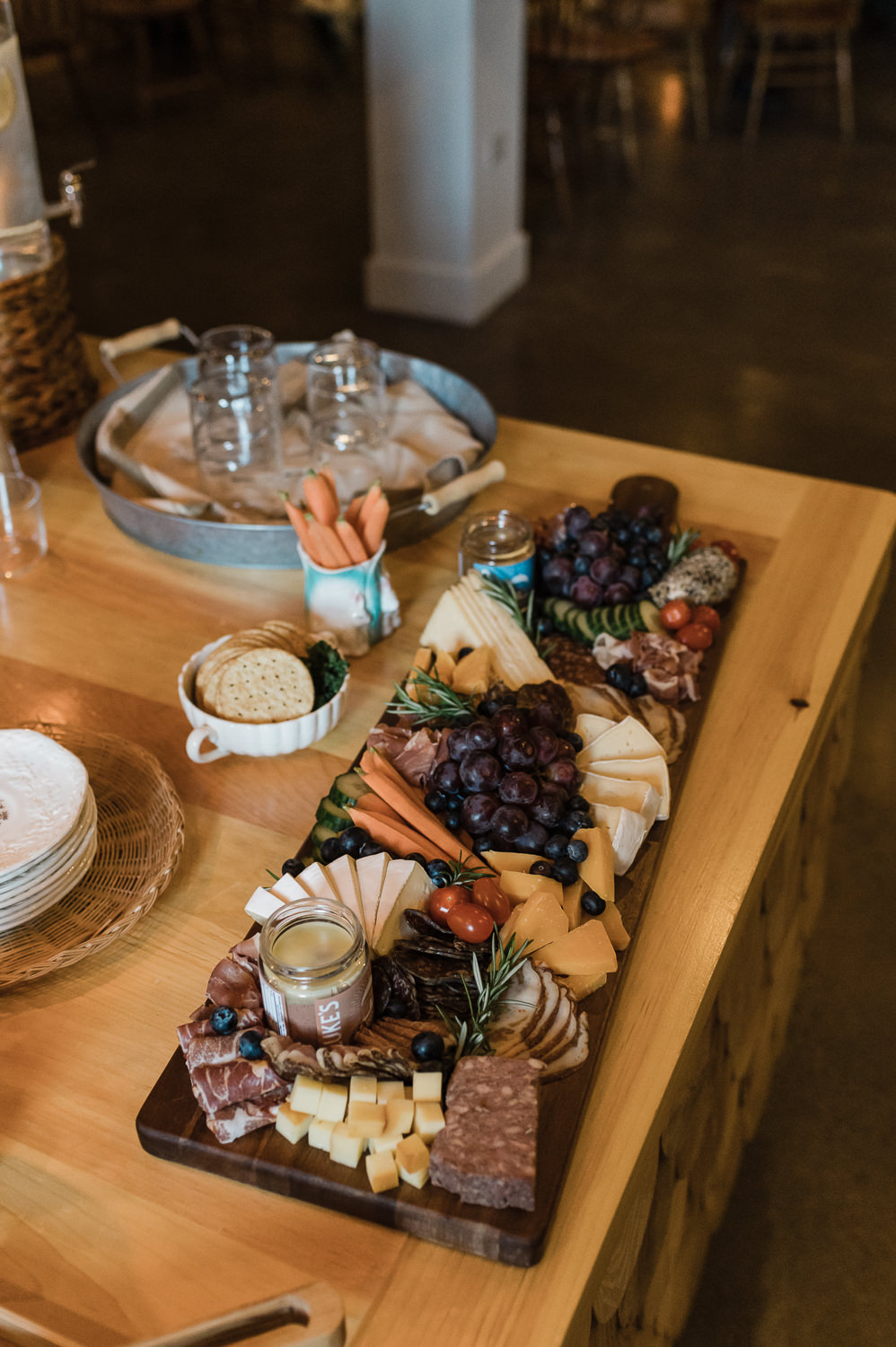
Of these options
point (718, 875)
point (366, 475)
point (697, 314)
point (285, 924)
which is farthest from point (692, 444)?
point (285, 924)

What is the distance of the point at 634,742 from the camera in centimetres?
132

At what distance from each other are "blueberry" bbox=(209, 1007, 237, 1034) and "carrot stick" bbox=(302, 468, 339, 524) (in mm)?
679

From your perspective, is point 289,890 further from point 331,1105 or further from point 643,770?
point 643,770

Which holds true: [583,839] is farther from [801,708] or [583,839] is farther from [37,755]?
[37,755]

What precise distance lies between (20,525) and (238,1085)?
1.06 meters

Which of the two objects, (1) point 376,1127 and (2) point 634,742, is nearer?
(1) point 376,1127

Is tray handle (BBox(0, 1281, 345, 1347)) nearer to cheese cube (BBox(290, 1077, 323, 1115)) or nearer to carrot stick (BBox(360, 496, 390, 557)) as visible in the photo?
→ cheese cube (BBox(290, 1077, 323, 1115))

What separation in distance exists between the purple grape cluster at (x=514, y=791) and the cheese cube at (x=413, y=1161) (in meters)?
0.31

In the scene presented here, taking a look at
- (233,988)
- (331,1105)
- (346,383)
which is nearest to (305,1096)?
(331,1105)

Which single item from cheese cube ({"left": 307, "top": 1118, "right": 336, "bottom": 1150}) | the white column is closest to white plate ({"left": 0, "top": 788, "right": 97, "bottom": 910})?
cheese cube ({"left": 307, "top": 1118, "right": 336, "bottom": 1150})

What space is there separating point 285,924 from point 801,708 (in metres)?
0.76

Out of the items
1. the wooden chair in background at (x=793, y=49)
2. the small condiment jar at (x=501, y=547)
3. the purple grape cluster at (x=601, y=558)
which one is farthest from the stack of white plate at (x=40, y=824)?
the wooden chair in background at (x=793, y=49)

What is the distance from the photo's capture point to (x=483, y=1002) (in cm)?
104

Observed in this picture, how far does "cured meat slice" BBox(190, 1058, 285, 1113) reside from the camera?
0.98m
